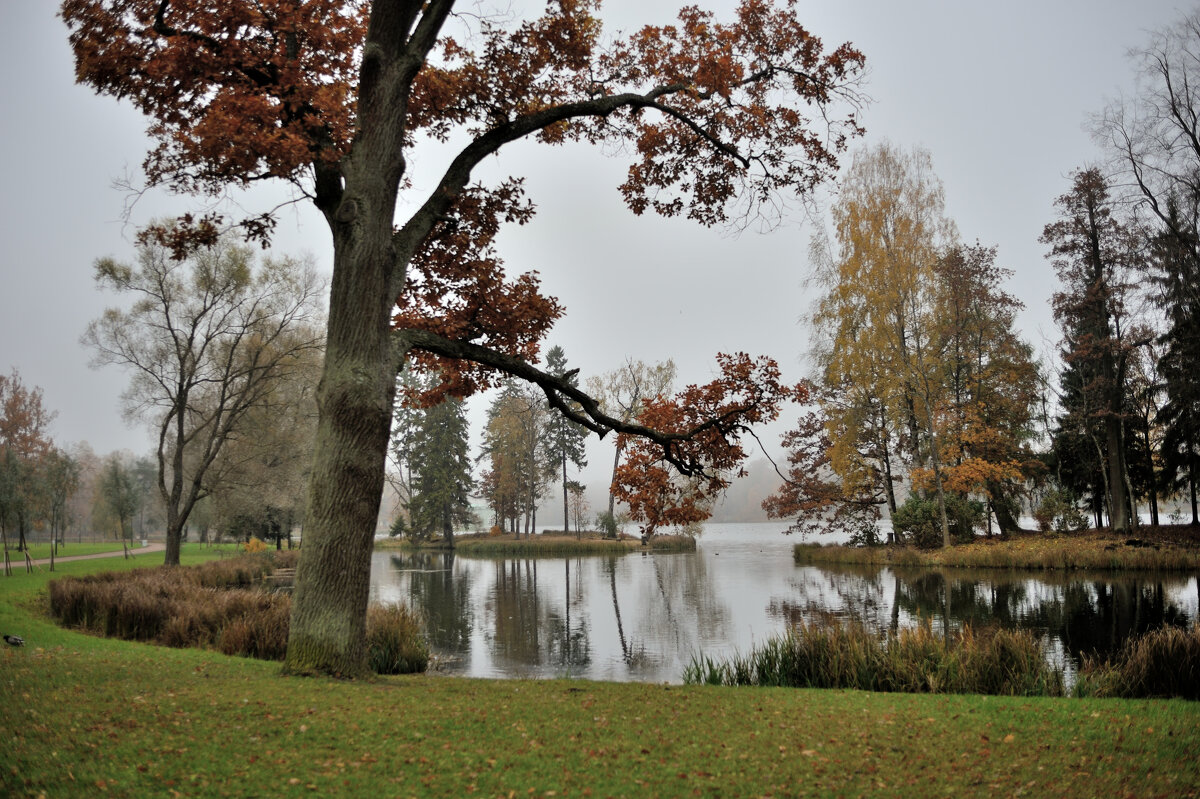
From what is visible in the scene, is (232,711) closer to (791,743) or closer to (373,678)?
(373,678)

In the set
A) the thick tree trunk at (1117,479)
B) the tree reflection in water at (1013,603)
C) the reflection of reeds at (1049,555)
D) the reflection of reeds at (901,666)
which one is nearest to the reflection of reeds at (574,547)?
the reflection of reeds at (1049,555)

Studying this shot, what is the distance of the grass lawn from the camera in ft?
12.9

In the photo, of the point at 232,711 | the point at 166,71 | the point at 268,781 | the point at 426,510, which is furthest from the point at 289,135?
the point at 426,510

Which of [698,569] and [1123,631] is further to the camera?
[698,569]

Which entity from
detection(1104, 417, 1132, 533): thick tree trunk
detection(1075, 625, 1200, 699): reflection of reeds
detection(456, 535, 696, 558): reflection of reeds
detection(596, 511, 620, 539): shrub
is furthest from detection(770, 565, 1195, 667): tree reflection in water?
detection(596, 511, 620, 539): shrub

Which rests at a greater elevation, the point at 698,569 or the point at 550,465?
the point at 550,465

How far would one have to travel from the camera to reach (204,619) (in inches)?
459

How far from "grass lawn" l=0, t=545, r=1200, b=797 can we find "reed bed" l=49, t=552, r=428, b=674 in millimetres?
3515

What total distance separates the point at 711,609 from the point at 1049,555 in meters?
12.6

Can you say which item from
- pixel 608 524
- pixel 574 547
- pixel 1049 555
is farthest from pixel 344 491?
pixel 608 524

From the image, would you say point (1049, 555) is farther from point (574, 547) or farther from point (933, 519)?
point (574, 547)

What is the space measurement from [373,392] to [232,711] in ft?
10.3

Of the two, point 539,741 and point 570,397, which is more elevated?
point 570,397

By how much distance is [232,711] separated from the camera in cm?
505
